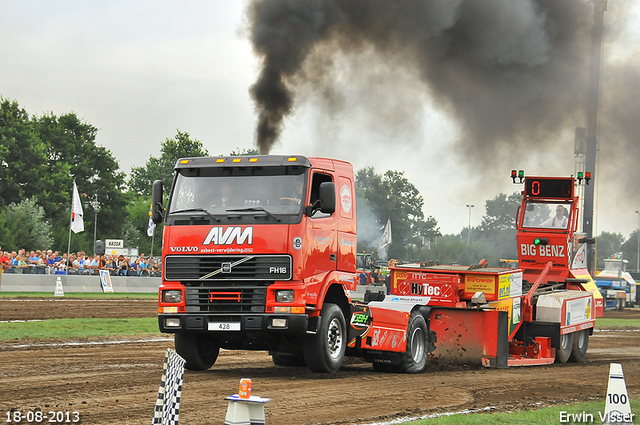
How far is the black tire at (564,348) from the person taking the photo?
48.2 ft

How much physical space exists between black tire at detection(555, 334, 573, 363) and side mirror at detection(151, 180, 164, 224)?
318 inches

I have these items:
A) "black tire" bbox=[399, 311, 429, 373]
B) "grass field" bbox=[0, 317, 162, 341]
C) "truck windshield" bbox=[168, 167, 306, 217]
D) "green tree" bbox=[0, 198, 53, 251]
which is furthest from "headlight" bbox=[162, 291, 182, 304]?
"green tree" bbox=[0, 198, 53, 251]

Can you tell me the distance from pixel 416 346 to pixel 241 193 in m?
3.87

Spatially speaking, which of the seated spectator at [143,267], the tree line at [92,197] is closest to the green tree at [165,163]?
the tree line at [92,197]

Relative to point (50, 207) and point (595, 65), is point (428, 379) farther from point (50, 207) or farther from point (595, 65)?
point (50, 207)

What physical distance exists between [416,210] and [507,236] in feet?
119

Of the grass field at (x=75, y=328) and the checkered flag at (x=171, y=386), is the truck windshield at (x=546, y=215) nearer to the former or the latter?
the grass field at (x=75, y=328)

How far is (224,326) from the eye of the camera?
1027 centimetres

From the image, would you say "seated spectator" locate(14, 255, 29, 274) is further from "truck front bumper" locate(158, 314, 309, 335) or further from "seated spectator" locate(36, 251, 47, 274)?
"truck front bumper" locate(158, 314, 309, 335)

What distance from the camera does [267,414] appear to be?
7.73m

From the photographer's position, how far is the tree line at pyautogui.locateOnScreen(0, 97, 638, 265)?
59.0 meters

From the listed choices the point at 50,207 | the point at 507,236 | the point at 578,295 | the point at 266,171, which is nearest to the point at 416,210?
the point at 507,236

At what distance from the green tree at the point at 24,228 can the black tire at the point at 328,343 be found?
157 ft

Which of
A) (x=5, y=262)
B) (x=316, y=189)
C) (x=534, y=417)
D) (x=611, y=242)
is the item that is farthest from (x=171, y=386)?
(x=611, y=242)
